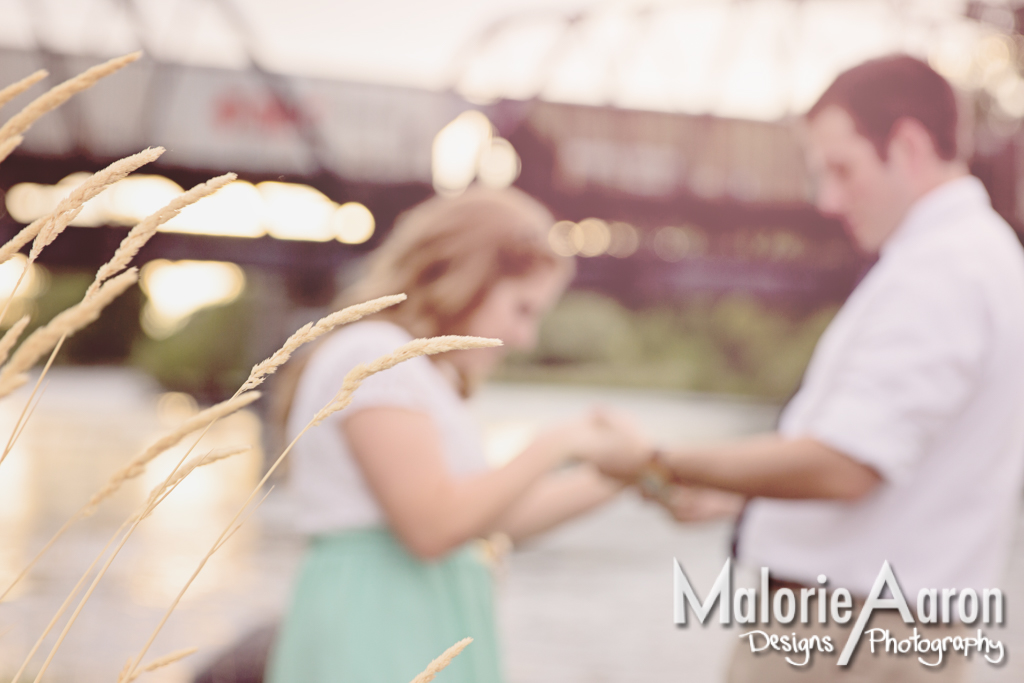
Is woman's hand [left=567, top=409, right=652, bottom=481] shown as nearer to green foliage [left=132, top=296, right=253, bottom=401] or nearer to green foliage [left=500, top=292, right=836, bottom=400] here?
green foliage [left=500, top=292, right=836, bottom=400]

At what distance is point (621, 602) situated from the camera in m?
9.45

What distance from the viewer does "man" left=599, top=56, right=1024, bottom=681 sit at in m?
1.99

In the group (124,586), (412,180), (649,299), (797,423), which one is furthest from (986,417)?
(649,299)

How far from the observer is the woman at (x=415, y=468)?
180 centimetres

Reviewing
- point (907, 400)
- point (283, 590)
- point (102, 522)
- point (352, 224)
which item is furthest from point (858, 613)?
point (352, 224)

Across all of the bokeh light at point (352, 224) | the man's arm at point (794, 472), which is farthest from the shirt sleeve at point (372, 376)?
the bokeh light at point (352, 224)

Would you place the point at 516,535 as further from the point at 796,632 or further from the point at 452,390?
the point at 796,632

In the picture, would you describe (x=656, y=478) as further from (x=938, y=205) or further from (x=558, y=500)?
(x=938, y=205)

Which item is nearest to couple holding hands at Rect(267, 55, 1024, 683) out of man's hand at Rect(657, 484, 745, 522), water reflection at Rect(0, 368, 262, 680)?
water reflection at Rect(0, 368, 262, 680)

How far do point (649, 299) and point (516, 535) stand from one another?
129ft

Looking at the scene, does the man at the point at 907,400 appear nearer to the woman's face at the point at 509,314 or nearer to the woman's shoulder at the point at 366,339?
the woman's face at the point at 509,314

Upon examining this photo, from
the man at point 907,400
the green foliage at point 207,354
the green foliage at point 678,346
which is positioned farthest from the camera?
the green foliage at point 678,346

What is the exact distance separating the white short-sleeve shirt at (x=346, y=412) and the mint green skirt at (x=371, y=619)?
0.05 metres

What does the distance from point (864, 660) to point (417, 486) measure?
3.26 feet
